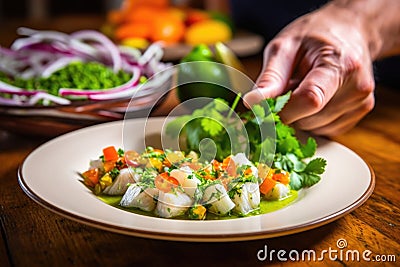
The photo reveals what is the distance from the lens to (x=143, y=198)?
0.99 m

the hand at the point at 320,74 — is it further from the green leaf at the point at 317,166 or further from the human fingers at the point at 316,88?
the green leaf at the point at 317,166

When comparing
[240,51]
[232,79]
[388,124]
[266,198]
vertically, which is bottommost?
[240,51]

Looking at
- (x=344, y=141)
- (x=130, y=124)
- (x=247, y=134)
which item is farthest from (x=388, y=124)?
(x=130, y=124)

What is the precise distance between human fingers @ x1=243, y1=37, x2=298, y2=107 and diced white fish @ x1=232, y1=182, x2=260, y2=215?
24 centimetres

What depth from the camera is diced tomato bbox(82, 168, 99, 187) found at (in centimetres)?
113

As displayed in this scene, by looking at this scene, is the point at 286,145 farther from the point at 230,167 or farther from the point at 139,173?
the point at 139,173

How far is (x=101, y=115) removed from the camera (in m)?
1.48

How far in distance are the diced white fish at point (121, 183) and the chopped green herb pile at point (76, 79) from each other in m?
0.52

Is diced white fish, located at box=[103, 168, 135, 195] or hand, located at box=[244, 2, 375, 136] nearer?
diced white fish, located at box=[103, 168, 135, 195]

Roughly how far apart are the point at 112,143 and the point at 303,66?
454 millimetres

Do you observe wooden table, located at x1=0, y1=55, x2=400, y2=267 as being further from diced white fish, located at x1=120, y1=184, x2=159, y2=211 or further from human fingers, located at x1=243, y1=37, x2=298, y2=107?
human fingers, located at x1=243, y1=37, x2=298, y2=107

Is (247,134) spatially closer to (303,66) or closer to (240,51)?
(303,66)

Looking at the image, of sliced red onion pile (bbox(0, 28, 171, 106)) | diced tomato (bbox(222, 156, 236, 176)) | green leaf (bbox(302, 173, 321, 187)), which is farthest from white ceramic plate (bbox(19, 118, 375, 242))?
sliced red onion pile (bbox(0, 28, 171, 106))

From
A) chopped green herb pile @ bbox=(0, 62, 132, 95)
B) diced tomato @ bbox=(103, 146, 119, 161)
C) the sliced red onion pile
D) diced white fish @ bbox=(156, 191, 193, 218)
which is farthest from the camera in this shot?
the sliced red onion pile
